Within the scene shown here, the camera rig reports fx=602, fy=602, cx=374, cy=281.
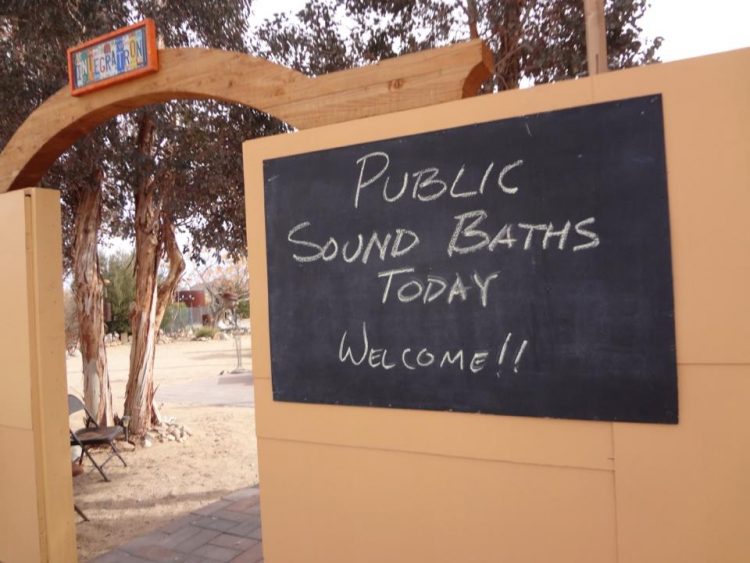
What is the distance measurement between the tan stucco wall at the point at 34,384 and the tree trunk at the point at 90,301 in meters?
4.09

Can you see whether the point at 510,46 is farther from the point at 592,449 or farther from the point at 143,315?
the point at 143,315

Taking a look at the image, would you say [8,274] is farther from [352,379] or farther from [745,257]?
[745,257]

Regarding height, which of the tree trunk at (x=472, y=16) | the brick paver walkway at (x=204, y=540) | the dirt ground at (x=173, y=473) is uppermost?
the tree trunk at (x=472, y=16)

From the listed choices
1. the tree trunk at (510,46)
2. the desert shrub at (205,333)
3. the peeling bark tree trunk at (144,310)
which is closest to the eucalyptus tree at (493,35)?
the tree trunk at (510,46)

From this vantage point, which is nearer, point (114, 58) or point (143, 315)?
point (114, 58)

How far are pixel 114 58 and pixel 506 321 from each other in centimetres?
260

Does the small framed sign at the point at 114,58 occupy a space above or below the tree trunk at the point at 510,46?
below

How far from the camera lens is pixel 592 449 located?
2102mm

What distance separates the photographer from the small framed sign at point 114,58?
10.4 feet

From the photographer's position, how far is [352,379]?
Answer: 2559 mm

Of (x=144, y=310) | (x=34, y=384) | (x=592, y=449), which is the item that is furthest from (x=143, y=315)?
(x=592, y=449)

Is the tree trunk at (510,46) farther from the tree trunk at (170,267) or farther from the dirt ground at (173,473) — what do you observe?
the tree trunk at (170,267)

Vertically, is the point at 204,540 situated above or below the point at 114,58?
below

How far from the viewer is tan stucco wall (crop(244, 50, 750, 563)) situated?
6.32ft
